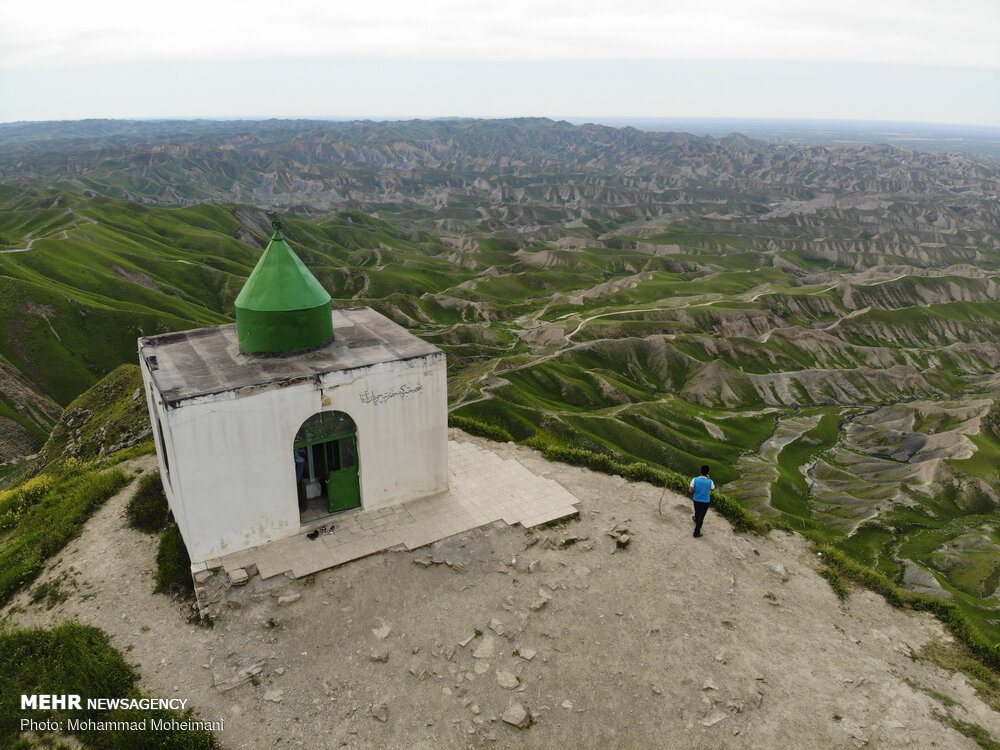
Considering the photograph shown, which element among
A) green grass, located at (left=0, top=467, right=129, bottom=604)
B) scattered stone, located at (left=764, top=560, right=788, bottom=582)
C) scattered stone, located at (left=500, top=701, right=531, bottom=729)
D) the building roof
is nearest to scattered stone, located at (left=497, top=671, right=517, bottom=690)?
A: scattered stone, located at (left=500, top=701, right=531, bottom=729)

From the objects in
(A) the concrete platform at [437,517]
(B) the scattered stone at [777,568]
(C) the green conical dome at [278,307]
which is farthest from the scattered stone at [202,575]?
(B) the scattered stone at [777,568]

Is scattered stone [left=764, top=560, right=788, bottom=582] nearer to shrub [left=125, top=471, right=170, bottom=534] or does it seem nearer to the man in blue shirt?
the man in blue shirt

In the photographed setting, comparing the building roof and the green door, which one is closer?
the building roof

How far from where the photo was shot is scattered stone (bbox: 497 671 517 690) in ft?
44.2

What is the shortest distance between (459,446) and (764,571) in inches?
466

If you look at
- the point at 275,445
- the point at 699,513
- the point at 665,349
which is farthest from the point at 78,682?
the point at 665,349

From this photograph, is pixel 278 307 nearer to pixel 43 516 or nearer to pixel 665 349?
pixel 43 516

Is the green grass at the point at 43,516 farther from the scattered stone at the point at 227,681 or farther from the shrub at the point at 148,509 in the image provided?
the scattered stone at the point at 227,681

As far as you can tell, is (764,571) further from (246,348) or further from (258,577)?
(246,348)

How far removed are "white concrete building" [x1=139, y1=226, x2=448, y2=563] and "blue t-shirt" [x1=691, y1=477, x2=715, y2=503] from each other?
26.1ft

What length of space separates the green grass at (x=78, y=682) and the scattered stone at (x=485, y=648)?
5.58m

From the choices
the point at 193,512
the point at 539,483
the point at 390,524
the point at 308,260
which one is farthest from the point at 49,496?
the point at 308,260

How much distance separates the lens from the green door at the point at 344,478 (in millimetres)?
18797

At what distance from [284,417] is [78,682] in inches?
287
